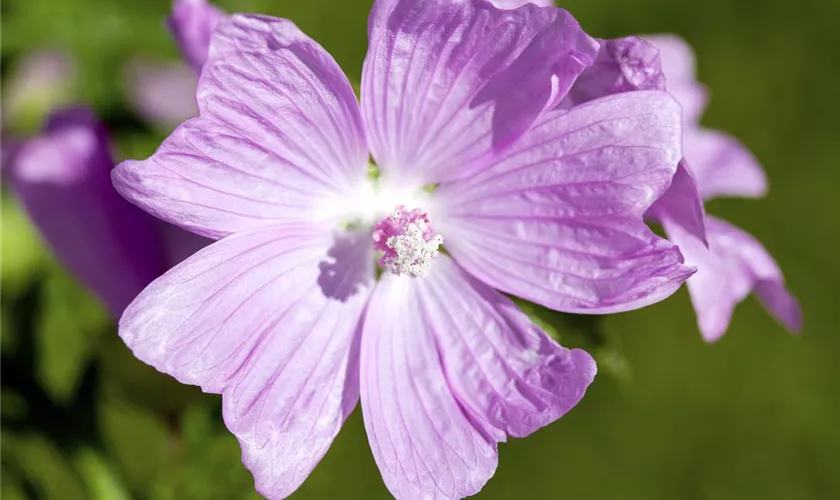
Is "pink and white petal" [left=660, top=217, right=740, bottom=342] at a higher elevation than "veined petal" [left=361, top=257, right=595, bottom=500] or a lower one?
higher

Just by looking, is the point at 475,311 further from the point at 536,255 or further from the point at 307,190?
the point at 307,190

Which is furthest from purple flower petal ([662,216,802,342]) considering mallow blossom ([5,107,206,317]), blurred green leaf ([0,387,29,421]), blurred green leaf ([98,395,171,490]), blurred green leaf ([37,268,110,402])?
blurred green leaf ([98,395,171,490])

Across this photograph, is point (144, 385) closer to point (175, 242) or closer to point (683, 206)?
point (175, 242)

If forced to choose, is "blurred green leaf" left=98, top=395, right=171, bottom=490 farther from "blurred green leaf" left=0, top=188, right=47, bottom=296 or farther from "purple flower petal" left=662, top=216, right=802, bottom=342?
"purple flower petal" left=662, top=216, right=802, bottom=342

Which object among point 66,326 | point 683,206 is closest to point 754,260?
point 683,206

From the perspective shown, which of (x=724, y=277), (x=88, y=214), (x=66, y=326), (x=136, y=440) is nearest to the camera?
(x=724, y=277)

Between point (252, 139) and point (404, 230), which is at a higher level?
point (252, 139)

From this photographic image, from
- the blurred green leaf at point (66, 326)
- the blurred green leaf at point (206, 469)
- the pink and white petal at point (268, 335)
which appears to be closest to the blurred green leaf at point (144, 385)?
the blurred green leaf at point (206, 469)
